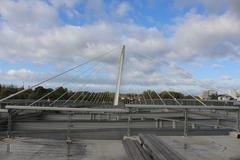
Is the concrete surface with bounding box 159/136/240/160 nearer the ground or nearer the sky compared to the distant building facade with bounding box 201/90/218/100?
nearer the ground

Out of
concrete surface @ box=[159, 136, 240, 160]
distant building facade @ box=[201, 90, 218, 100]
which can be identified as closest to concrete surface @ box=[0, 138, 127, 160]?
concrete surface @ box=[159, 136, 240, 160]

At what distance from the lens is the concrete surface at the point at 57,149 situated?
7.67 m

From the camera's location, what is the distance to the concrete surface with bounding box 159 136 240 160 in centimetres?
803

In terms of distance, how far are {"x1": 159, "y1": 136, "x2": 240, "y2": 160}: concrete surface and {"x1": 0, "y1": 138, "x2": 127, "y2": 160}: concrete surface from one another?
1.40m

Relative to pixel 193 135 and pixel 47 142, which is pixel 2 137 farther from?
pixel 193 135

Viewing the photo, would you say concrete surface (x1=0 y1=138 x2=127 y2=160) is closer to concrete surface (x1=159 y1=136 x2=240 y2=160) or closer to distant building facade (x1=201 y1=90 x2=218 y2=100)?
concrete surface (x1=159 y1=136 x2=240 y2=160)

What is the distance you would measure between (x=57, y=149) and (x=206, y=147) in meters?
3.50

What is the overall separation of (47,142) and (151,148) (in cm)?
313

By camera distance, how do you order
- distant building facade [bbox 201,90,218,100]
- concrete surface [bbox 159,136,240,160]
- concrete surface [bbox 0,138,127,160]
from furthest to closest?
distant building facade [bbox 201,90,218,100] < concrete surface [bbox 159,136,240,160] < concrete surface [bbox 0,138,127,160]

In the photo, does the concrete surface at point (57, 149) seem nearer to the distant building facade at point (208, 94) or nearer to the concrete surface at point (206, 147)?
the concrete surface at point (206, 147)

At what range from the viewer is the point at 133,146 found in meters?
8.42

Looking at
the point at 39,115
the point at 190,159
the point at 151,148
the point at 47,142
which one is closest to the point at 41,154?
the point at 47,142

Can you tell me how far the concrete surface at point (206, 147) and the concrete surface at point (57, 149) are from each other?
1405 mm

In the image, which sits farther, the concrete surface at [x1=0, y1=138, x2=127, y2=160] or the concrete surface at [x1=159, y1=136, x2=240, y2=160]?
the concrete surface at [x1=159, y1=136, x2=240, y2=160]
